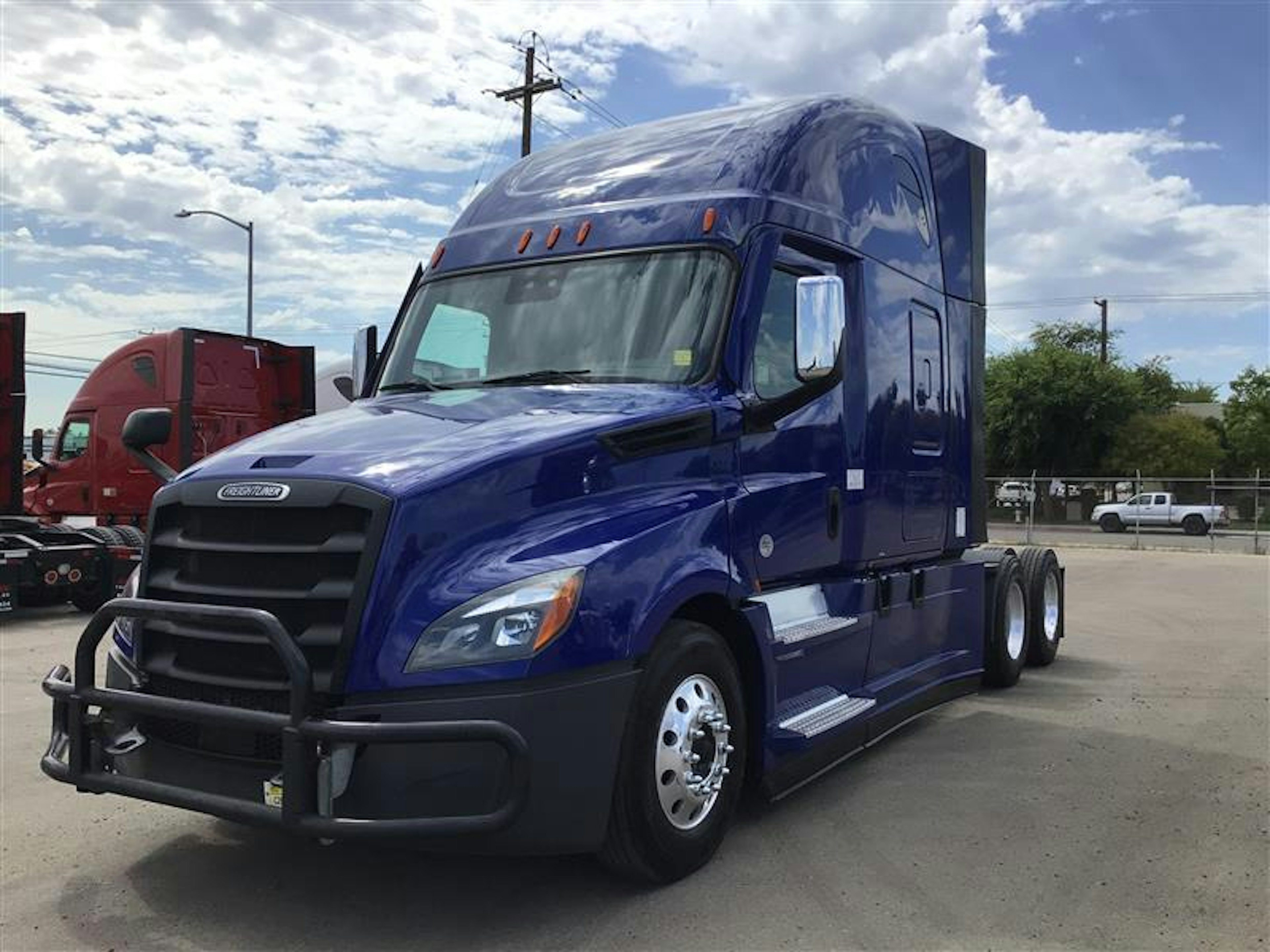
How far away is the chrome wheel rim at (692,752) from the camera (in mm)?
4027

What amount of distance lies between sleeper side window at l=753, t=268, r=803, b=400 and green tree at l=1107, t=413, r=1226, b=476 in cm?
4467

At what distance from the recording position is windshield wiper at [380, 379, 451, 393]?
16.9ft

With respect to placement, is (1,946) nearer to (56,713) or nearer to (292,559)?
(56,713)

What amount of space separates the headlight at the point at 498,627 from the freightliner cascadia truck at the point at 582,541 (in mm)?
11

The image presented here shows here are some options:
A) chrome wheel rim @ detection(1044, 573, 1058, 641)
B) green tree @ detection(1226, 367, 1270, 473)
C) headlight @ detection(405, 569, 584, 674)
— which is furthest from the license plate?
green tree @ detection(1226, 367, 1270, 473)

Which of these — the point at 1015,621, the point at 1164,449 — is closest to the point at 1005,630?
the point at 1015,621

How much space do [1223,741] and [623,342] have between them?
184 inches

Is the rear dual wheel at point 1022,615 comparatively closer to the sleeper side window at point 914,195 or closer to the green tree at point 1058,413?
the sleeper side window at point 914,195

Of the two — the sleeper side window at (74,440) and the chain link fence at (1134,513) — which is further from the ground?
the sleeper side window at (74,440)

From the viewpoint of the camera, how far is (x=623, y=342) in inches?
189

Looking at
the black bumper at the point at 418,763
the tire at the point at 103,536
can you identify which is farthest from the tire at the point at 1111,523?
the black bumper at the point at 418,763

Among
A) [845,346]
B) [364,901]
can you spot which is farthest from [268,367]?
[364,901]

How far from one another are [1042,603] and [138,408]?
474 inches

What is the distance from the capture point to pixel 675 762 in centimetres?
405
